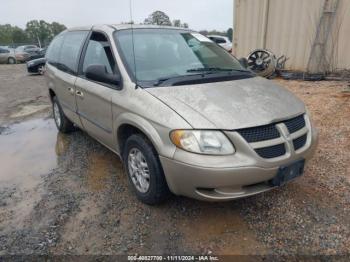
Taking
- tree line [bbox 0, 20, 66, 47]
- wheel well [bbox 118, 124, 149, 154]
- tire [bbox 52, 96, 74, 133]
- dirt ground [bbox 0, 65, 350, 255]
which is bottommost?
dirt ground [bbox 0, 65, 350, 255]

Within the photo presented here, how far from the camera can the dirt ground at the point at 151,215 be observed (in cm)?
242

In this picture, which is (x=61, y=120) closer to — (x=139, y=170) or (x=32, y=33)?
(x=139, y=170)

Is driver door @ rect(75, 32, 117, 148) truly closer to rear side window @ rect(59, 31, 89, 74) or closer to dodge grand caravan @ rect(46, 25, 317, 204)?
dodge grand caravan @ rect(46, 25, 317, 204)

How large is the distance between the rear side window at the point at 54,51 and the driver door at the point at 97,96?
1242 mm

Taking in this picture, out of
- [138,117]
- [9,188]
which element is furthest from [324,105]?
[9,188]

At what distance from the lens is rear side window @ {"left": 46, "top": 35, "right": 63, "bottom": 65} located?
4754 mm

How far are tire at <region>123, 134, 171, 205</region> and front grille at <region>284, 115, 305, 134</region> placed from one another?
1.17 metres

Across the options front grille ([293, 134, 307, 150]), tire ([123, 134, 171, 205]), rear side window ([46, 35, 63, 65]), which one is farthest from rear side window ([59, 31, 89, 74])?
front grille ([293, 134, 307, 150])

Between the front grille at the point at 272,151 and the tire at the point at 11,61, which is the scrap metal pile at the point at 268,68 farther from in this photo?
the tire at the point at 11,61

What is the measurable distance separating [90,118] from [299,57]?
706 centimetres

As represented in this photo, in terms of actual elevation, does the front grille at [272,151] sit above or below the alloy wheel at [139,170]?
above

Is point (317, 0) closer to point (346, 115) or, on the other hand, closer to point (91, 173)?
point (346, 115)

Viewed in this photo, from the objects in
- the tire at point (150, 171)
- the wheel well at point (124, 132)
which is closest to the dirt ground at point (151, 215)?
the tire at point (150, 171)

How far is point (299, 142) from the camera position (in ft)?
8.57
